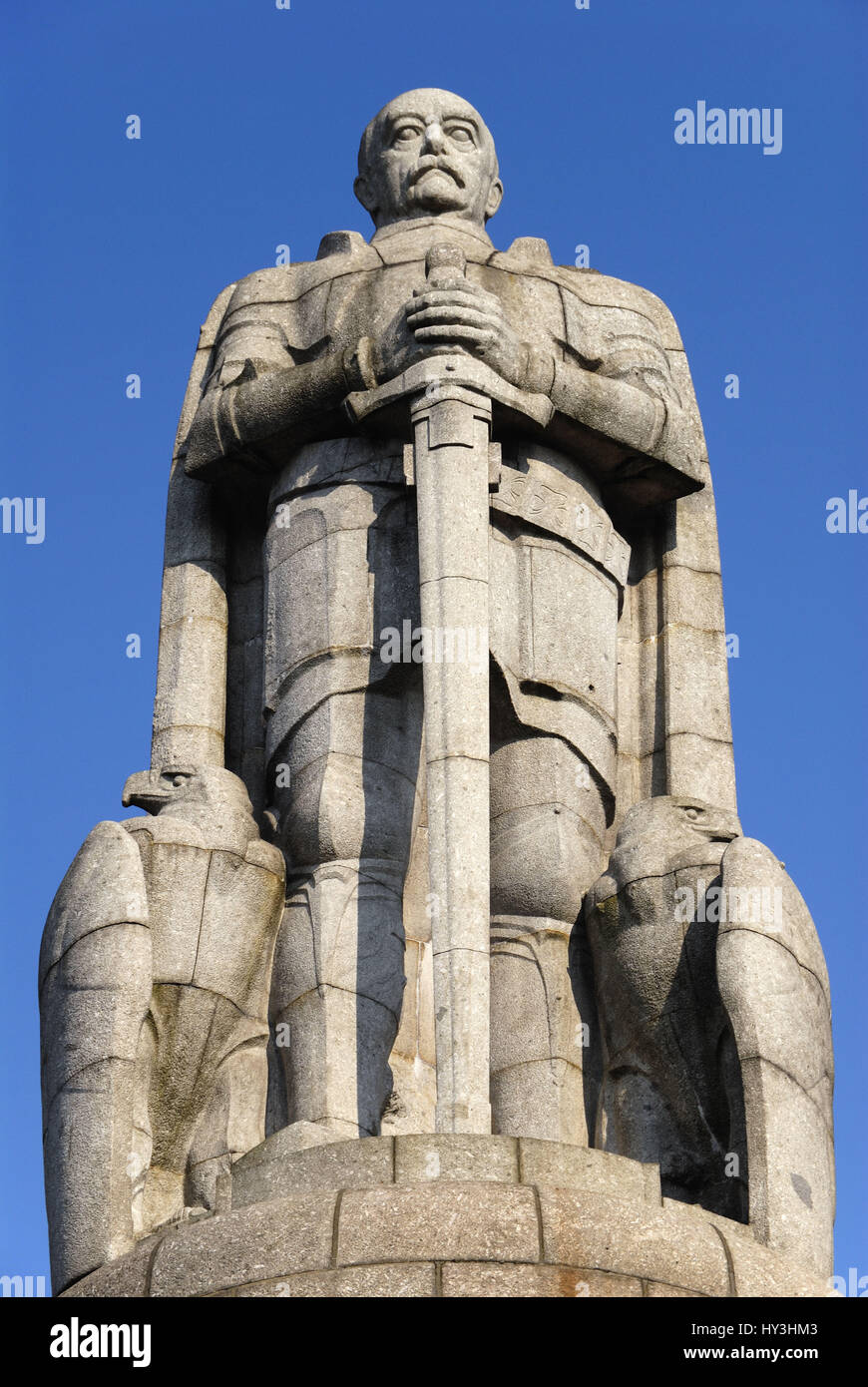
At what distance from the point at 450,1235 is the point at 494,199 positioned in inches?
312

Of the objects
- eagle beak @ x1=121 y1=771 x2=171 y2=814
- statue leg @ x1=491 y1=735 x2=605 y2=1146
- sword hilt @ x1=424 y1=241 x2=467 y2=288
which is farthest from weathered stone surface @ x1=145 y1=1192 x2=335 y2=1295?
sword hilt @ x1=424 y1=241 x2=467 y2=288

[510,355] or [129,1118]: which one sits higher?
[510,355]

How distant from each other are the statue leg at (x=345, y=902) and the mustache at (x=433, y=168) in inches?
146

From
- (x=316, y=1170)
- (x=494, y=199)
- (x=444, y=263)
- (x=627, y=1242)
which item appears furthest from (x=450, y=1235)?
(x=494, y=199)

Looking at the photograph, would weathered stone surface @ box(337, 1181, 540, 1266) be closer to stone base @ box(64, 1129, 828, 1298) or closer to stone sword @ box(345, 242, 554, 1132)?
stone base @ box(64, 1129, 828, 1298)

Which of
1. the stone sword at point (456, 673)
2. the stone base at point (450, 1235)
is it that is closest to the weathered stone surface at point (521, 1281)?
the stone base at point (450, 1235)

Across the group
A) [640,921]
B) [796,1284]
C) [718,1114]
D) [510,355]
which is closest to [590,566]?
[510,355]

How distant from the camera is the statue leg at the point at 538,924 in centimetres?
1480

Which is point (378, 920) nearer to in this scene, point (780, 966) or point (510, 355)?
point (780, 966)

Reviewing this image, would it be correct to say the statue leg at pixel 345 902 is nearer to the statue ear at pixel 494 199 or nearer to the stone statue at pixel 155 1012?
the stone statue at pixel 155 1012

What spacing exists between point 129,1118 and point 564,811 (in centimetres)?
298

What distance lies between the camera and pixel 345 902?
49.3 ft
